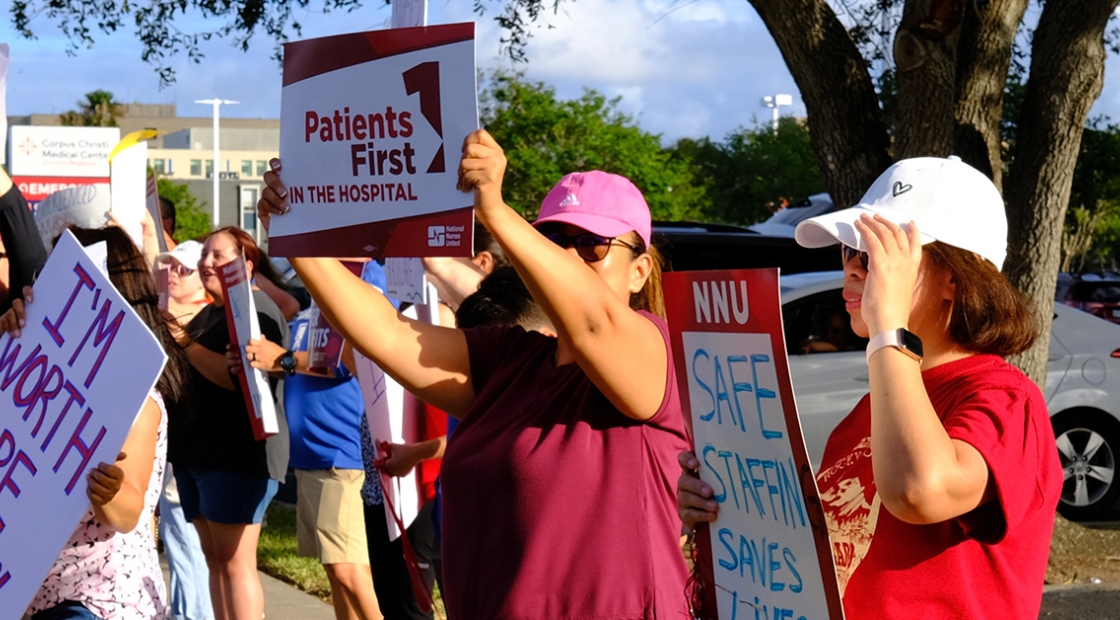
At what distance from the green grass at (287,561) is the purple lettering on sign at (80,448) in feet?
13.2

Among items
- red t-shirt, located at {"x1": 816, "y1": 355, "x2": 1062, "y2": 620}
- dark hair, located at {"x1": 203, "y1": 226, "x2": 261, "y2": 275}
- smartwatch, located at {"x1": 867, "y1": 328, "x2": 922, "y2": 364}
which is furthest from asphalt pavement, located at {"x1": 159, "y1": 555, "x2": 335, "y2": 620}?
smartwatch, located at {"x1": 867, "y1": 328, "x2": 922, "y2": 364}

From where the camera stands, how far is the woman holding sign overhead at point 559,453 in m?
2.47

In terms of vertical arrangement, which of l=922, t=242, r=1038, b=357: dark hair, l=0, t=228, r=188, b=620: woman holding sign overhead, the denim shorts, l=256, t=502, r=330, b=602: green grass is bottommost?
l=256, t=502, r=330, b=602: green grass

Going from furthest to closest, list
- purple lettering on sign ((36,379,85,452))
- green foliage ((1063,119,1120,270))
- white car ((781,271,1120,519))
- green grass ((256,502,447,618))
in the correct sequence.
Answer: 1. green foliage ((1063,119,1120,270))
2. white car ((781,271,1120,519))
3. green grass ((256,502,447,618))
4. purple lettering on sign ((36,379,85,452))

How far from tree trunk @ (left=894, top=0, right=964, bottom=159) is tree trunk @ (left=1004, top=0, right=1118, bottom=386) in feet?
1.59

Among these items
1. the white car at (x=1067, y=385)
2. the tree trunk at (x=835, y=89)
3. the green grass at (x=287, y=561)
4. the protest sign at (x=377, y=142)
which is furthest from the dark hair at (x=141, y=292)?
the white car at (x=1067, y=385)

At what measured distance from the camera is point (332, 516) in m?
5.41

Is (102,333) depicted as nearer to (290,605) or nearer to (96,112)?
(290,605)

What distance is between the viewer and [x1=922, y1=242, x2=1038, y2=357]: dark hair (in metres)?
2.25

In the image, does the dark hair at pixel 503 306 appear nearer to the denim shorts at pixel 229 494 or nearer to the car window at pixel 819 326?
the denim shorts at pixel 229 494

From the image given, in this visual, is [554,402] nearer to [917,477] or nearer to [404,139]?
[404,139]

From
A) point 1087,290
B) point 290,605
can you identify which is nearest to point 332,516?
point 290,605

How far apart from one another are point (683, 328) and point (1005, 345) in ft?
1.85

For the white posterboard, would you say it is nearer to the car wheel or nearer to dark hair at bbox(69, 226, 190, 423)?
dark hair at bbox(69, 226, 190, 423)
